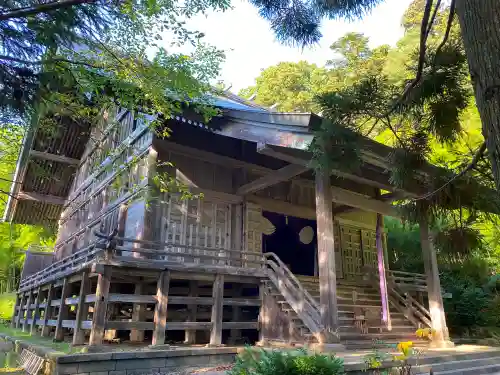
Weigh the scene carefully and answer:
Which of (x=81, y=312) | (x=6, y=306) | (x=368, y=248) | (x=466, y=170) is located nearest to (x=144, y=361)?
(x=81, y=312)

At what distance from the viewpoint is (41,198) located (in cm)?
1645

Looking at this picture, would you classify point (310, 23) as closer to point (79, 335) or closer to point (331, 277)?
point (331, 277)

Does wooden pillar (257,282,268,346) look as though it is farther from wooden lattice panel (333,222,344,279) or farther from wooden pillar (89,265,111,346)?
wooden lattice panel (333,222,344,279)

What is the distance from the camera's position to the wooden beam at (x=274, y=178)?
8.63m

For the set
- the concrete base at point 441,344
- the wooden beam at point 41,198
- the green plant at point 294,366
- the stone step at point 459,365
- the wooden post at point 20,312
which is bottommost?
the stone step at point 459,365

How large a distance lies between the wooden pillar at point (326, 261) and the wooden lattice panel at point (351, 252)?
4974mm

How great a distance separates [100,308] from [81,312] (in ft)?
2.77

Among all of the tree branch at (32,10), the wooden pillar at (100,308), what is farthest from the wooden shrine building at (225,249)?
the tree branch at (32,10)

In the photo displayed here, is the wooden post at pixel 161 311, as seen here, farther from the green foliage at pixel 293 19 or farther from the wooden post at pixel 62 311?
the green foliage at pixel 293 19

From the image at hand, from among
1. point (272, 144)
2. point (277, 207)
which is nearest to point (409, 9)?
point (277, 207)

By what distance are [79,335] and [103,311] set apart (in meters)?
0.87

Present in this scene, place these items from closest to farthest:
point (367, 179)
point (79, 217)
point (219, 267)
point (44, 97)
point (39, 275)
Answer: point (44, 97) < point (219, 267) < point (367, 179) < point (39, 275) < point (79, 217)

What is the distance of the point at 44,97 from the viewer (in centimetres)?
327

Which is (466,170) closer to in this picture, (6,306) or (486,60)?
(486,60)
